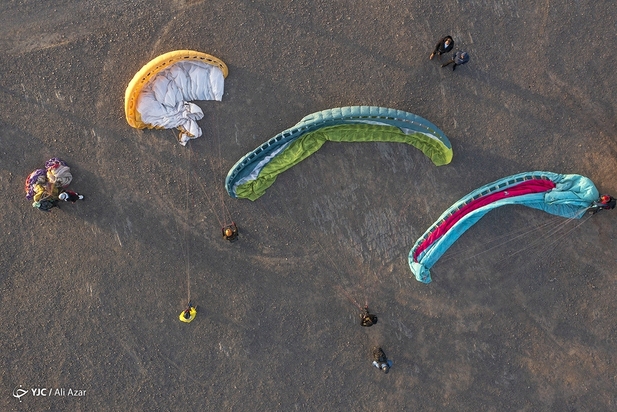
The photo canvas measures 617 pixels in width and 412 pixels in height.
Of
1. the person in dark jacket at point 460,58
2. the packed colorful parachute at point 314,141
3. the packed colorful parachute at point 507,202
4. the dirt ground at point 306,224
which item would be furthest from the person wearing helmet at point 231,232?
the person in dark jacket at point 460,58

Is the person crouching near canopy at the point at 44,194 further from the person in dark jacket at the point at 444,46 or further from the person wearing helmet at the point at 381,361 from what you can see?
the person in dark jacket at the point at 444,46

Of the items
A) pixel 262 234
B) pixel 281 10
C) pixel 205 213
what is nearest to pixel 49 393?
pixel 205 213

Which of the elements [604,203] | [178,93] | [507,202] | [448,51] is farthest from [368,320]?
[178,93]

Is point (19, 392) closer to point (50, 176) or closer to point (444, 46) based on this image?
point (50, 176)

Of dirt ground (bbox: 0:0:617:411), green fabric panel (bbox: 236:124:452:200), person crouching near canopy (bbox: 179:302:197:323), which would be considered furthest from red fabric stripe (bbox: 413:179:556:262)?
person crouching near canopy (bbox: 179:302:197:323)

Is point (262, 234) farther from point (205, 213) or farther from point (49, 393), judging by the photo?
point (49, 393)

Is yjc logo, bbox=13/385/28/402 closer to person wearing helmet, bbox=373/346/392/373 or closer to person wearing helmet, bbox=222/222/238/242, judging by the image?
person wearing helmet, bbox=222/222/238/242
